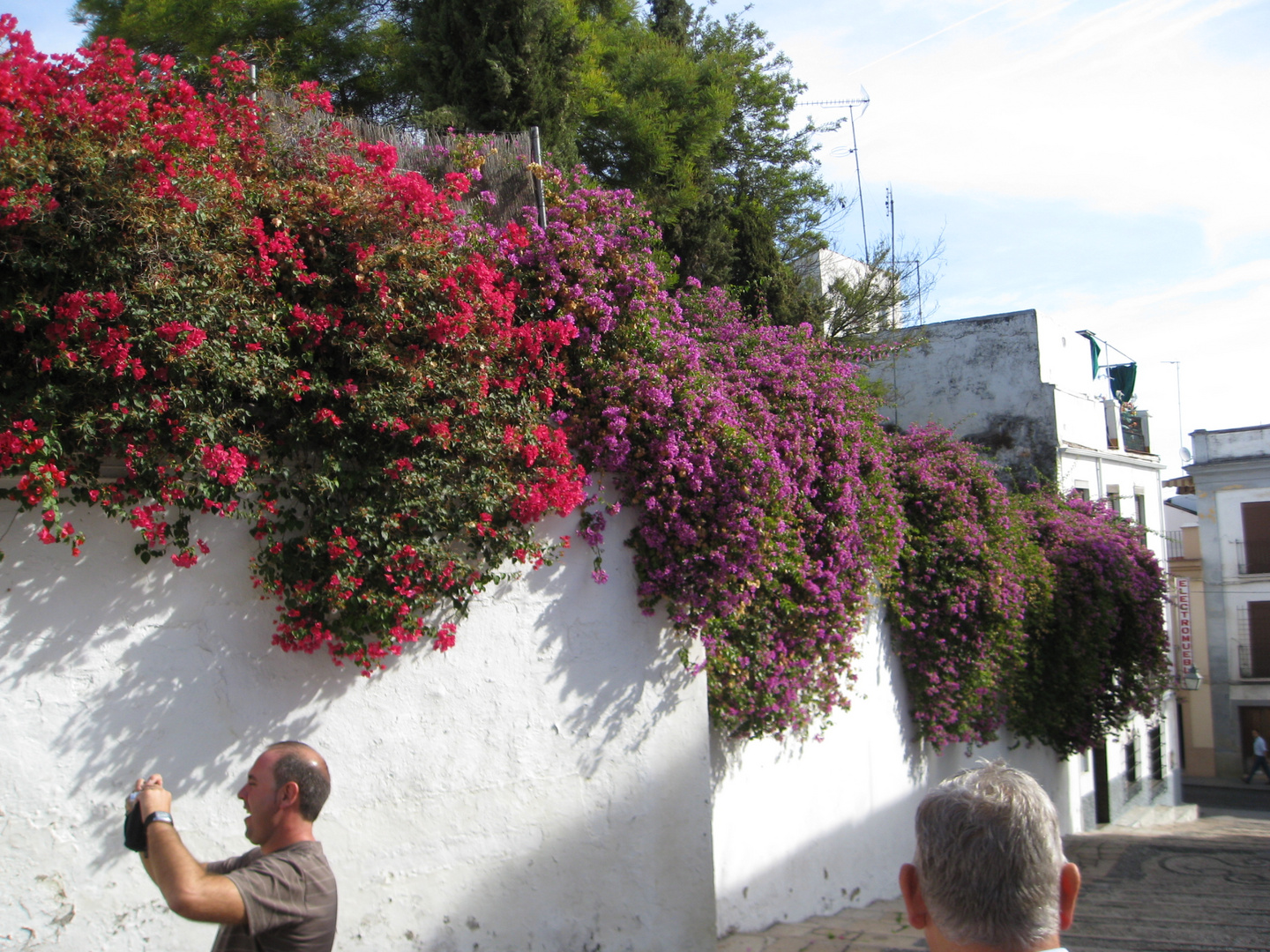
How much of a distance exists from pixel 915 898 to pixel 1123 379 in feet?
69.1

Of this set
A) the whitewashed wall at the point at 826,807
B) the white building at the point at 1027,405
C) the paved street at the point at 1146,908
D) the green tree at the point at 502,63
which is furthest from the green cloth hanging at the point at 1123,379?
the green tree at the point at 502,63

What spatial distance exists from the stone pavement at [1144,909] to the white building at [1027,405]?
8.29 ft

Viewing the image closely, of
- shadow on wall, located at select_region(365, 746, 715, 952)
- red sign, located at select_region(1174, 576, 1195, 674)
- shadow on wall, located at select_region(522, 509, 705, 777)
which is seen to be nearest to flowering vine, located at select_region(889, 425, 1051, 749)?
shadow on wall, located at select_region(522, 509, 705, 777)

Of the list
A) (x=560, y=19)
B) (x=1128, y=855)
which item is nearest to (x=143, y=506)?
(x=560, y=19)

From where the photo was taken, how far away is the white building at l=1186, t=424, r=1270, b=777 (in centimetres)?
2606

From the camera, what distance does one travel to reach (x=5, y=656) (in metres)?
3.87

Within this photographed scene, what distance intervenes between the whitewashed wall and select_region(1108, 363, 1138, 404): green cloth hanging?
12.6 m

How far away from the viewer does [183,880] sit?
2488 mm

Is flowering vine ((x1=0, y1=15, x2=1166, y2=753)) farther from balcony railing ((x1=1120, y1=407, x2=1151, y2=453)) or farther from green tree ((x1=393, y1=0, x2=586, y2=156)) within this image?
balcony railing ((x1=1120, y1=407, x2=1151, y2=453))

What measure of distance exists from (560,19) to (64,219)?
6976 millimetres

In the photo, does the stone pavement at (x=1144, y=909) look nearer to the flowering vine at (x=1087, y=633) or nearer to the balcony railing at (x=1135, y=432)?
the flowering vine at (x=1087, y=633)

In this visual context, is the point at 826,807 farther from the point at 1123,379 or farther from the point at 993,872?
the point at 1123,379

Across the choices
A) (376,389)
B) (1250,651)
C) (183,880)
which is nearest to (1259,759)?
(1250,651)

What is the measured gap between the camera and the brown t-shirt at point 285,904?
2.63 m
